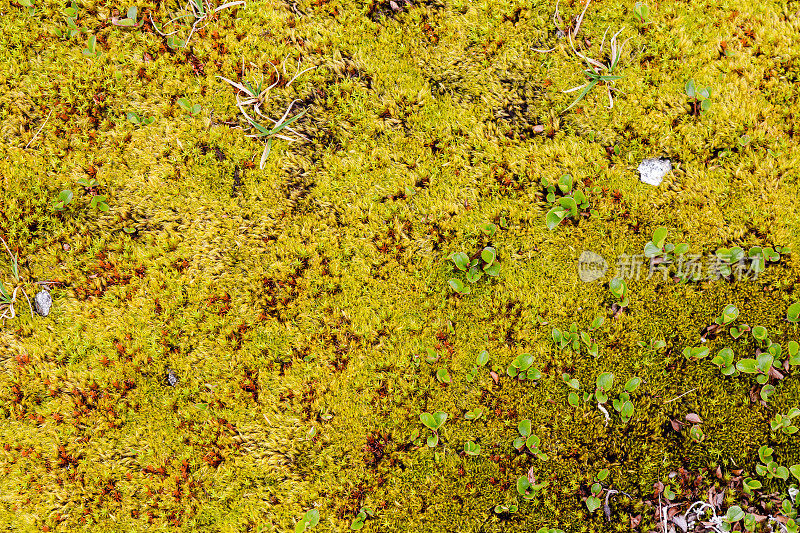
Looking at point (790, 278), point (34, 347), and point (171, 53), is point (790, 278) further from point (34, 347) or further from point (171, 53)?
point (34, 347)

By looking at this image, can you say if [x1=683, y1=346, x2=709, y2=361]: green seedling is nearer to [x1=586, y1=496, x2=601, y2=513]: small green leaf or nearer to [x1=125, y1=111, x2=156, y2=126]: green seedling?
[x1=586, y1=496, x2=601, y2=513]: small green leaf

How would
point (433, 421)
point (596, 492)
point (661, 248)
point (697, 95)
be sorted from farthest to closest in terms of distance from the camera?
point (697, 95) → point (661, 248) → point (433, 421) → point (596, 492)

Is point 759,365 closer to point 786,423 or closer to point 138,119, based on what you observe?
point 786,423

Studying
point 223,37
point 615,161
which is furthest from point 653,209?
point 223,37

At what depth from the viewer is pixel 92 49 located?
11.7ft

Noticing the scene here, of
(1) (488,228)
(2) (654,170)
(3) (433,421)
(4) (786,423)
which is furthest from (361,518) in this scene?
(2) (654,170)

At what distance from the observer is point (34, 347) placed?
3.42m

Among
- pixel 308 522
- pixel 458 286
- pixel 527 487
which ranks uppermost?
pixel 458 286

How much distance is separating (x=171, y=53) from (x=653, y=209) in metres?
3.86

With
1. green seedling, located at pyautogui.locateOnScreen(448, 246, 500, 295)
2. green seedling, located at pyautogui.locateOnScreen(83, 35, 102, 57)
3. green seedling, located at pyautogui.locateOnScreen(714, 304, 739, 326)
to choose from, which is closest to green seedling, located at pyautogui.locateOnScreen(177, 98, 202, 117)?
green seedling, located at pyautogui.locateOnScreen(83, 35, 102, 57)

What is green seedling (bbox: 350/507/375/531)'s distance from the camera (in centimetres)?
319

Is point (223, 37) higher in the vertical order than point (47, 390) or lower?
higher

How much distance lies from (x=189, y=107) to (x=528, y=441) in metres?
3.51

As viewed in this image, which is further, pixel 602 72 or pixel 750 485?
pixel 602 72
